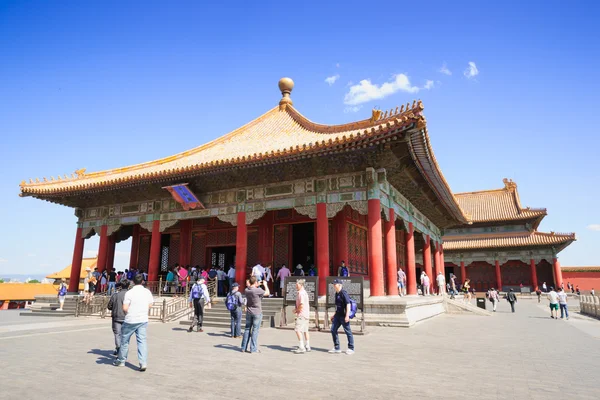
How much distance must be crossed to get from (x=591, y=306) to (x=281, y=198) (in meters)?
17.8

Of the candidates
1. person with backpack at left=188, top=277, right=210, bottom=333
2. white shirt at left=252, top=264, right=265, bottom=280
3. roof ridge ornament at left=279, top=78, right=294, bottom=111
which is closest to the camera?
person with backpack at left=188, top=277, right=210, bottom=333

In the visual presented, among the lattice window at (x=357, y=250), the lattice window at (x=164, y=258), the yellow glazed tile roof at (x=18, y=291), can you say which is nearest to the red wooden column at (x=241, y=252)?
the lattice window at (x=357, y=250)

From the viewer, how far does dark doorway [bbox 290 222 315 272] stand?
55.8 feet

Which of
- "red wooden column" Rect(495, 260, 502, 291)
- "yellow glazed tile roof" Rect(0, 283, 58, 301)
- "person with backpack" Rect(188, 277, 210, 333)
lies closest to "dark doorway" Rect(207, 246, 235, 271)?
"person with backpack" Rect(188, 277, 210, 333)

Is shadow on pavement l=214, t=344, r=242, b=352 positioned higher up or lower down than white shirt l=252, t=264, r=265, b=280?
lower down

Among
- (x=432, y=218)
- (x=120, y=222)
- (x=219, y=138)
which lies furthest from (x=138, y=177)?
(x=432, y=218)

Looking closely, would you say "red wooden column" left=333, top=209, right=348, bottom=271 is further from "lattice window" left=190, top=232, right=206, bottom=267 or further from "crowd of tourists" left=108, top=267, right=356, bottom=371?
"lattice window" left=190, top=232, right=206, bottom=267

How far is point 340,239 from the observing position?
1612 cm

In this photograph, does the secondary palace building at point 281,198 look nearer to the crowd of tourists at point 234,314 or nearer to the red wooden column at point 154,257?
the red wooden column at point 154,257

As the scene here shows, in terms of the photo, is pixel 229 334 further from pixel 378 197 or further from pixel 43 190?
pixel 43 190

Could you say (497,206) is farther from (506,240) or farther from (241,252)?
(241,252)

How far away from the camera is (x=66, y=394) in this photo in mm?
4676

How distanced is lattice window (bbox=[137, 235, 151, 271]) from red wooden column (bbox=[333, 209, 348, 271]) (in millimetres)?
11059

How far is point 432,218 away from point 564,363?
709 inches
